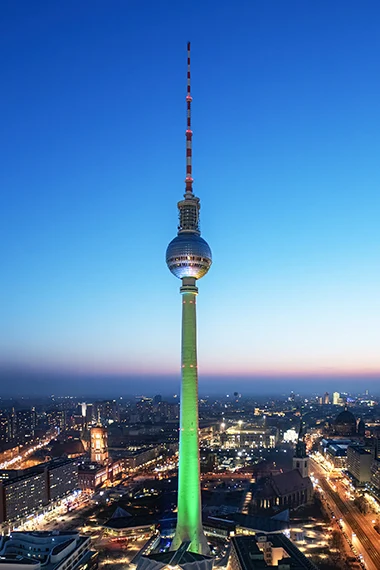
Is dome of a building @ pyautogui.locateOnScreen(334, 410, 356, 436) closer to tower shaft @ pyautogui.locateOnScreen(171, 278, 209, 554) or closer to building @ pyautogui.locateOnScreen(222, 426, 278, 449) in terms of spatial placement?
building @ pyautogui.locateOnScreen(222, 426, 278, 449)

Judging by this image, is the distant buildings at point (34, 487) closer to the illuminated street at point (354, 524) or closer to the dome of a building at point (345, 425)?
→ the illuminated street at point (354, 524)

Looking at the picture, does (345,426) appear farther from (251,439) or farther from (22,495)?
(22,495)

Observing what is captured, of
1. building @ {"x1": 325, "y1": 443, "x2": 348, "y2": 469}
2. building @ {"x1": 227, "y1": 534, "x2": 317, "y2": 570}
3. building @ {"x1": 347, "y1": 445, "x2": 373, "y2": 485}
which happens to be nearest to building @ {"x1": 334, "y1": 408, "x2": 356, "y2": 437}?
building @ {"x1": 325, "y1": 443, "x2": 348, "y2": 469}

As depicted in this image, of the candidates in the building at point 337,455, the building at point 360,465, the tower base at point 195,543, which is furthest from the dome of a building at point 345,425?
the tower base at point 195,543

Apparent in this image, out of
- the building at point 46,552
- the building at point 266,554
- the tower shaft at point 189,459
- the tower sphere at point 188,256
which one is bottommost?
the building at point 46,552

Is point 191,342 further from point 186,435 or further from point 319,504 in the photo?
point 319,504

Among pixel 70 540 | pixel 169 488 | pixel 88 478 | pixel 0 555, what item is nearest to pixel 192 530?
pixel 70 540

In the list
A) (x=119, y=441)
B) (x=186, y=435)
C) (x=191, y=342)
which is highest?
(x=191, y=342)
